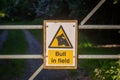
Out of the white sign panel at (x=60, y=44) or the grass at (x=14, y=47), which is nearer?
the white sign panel at (x=60, y=44)

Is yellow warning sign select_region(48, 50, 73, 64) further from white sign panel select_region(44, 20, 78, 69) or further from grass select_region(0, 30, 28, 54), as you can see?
grass select_region(0, 30, 28, 54)

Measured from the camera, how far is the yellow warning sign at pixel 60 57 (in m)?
5.83

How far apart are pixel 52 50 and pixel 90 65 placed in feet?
29.0

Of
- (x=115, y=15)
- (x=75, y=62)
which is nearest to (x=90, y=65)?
(x=75, y=62)

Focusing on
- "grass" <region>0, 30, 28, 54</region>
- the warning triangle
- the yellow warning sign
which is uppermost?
the warning triangle

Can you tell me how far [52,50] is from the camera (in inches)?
230

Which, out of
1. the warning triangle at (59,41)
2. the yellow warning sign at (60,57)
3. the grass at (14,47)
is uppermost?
the warning triangle at (59,41)

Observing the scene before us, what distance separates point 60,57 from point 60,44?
18 centimetres

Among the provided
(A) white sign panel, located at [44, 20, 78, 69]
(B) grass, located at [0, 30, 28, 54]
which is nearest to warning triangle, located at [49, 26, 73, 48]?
(A) white sign panel, located at [44, 20, 78, 69]

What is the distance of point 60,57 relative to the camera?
230 inches

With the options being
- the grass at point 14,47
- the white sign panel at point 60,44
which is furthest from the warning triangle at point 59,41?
the grass at point 14,47

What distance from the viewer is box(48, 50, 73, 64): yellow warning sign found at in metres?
5.83

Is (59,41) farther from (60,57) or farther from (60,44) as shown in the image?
(60,57)

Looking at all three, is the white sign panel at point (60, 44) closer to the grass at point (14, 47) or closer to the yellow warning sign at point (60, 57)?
the yellow warning sign at point (60, 57)
